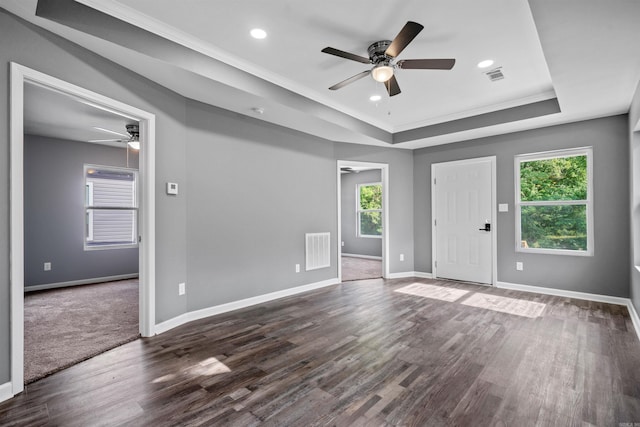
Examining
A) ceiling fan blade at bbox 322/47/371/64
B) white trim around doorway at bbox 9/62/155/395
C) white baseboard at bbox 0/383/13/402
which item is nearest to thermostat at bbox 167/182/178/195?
white trim around doorway at bbox 9/62/155/395

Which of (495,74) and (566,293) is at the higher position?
(495,74)

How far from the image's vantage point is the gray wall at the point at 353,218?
867cm

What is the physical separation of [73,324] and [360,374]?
322 cm

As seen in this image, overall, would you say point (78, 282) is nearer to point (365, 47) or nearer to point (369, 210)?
point (365, 47)

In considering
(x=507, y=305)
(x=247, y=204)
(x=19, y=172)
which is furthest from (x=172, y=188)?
(x=507, y=305)

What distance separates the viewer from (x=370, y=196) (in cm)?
879

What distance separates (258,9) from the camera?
234cm

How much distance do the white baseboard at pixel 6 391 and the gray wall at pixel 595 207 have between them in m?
5.71

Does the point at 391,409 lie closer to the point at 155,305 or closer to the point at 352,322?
the point at 352,322

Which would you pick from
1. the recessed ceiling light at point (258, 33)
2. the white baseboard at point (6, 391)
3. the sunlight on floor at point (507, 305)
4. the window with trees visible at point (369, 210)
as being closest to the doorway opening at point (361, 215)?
the window with trees visible at point (369, 210)

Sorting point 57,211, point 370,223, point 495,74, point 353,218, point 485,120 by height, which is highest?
point 495,74

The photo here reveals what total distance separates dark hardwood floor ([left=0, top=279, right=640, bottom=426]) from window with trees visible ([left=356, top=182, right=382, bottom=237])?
16.6 feet

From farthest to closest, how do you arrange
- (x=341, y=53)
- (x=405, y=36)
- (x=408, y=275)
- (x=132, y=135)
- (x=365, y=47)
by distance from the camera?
(x=408, y=275) < (x=132, y=135) < (x=365, y=47) < (x=341, y=53) < (x=405, y=36)

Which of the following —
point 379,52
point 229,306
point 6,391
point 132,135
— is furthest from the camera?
point 132,135
